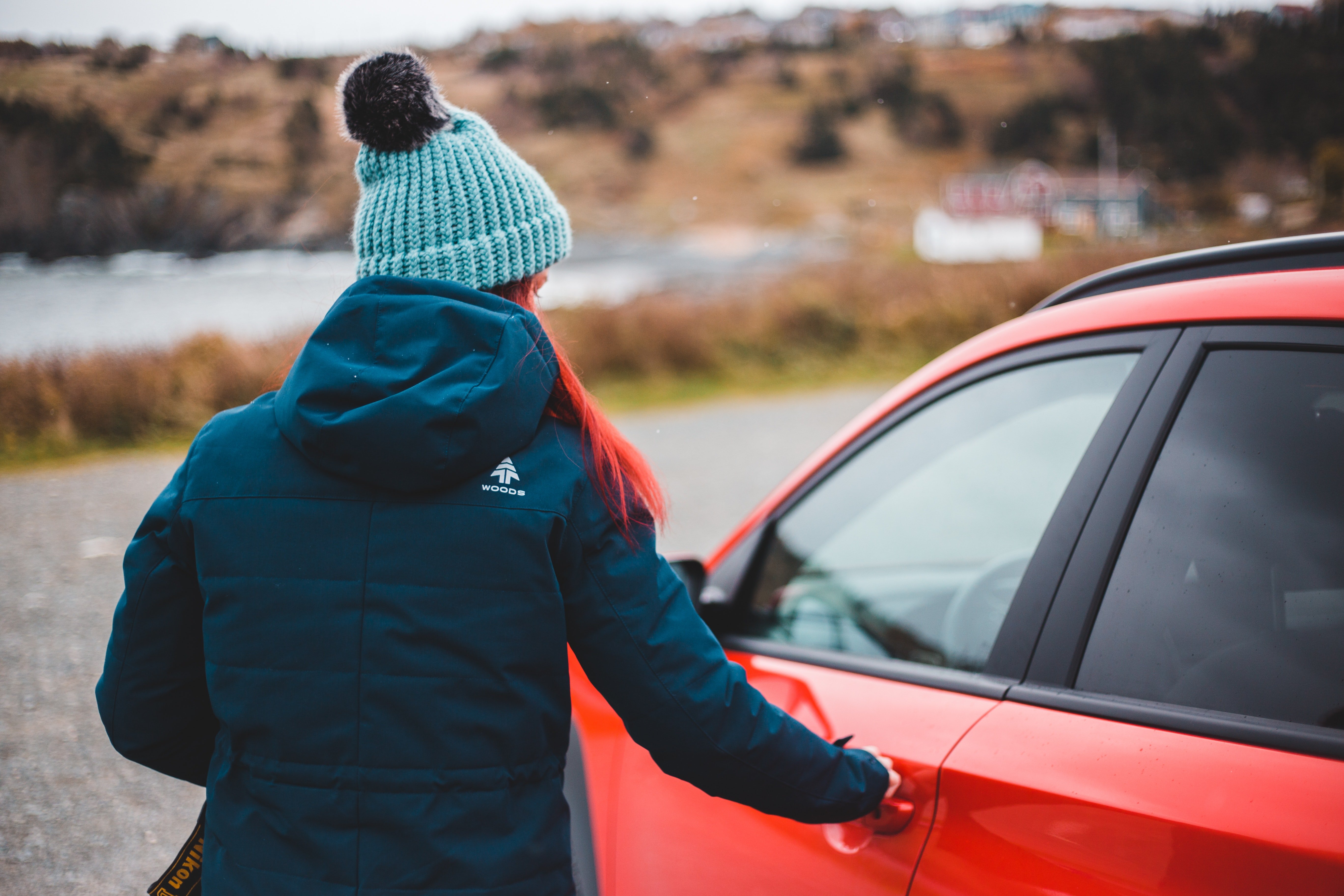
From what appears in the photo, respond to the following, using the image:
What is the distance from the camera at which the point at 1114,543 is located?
1285 mm

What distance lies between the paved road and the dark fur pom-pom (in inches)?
88.4

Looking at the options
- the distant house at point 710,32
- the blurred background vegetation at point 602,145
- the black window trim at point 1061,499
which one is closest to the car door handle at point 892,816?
the black window trim at point 1061,499

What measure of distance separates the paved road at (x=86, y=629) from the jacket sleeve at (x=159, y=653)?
2.06 m

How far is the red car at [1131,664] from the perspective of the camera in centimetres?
105

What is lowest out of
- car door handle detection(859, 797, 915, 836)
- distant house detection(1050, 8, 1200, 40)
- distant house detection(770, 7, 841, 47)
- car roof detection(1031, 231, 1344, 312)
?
car door handle detection(859, 797, 915, 836)

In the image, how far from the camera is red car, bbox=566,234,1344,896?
105 centimetres

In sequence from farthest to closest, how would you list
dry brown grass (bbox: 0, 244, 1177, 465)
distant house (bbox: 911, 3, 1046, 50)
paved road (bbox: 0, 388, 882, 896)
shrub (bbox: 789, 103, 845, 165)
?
shrub (bbox: 789, 103, 845, 165)
dry brown grass (bbox: 0, 244, 1177, 465)
distant house (bbox: 911, 3, 1046, 50)
paved road (bbox: 0, 388, 882, 896)

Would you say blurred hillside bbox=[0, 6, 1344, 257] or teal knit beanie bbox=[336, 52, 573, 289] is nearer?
teal knit beanie bbox=[336, 52, 573, 289]

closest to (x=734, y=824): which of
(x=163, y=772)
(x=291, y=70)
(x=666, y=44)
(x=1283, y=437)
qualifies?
(x=163, y=772)

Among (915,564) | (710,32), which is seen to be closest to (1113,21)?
(915,564)

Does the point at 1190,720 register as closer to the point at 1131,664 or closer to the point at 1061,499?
the point at 1131,664

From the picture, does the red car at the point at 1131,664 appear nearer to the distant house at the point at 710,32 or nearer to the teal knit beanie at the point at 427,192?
the teal knit beanie at the point at 427,192

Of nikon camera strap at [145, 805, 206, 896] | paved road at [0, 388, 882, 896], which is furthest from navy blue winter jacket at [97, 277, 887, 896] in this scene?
paved road at [0, 388, 882, 896]

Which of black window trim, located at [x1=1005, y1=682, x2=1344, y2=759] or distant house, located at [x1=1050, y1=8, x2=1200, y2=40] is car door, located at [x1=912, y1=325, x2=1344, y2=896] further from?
distant house, located at [x1=1050, y1=8, x2=1200, y2=40]
